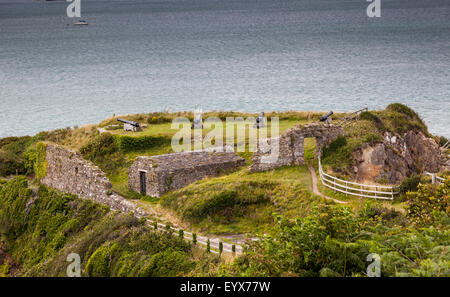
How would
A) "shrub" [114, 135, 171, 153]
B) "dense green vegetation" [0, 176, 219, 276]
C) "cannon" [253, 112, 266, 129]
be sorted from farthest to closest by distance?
1. "cannon" [253, 112, 266, 129]
2. "shrub" [114, 135, 171, 153]
3. "dense green vegetation" [0, 176, 219, 276]

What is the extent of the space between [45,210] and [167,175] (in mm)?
8157

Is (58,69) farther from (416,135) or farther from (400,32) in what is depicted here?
(416,135)

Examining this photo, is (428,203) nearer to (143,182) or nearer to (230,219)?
(230,219)

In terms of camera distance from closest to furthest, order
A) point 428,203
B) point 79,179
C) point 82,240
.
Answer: point 428,203 < point 82,240 < point 79,179

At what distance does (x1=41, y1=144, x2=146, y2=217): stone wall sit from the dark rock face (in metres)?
12.2

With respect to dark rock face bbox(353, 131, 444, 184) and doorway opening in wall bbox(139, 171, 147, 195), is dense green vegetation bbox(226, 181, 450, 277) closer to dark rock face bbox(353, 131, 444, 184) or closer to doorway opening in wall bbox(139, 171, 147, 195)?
dark rock face bbox(353, 131, 444, 184)

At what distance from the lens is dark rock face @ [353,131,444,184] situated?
33188mm

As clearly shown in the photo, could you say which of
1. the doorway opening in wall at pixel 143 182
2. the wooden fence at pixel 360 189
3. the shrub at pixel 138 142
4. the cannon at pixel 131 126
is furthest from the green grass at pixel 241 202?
the cannon at pixel 131 126

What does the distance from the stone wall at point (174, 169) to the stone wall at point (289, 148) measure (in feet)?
8.80

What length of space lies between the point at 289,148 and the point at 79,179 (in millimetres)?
11853

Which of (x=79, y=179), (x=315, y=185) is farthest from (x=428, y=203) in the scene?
(x=79, y=179)

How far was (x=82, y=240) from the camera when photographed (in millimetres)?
28531

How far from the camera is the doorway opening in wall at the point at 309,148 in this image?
34062 millimetres

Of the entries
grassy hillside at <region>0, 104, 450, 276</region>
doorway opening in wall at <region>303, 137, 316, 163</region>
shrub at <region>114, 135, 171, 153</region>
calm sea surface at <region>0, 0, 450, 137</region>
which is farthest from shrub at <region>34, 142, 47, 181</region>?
calm sea surface at <region>0, 0, 450, 137</region>
